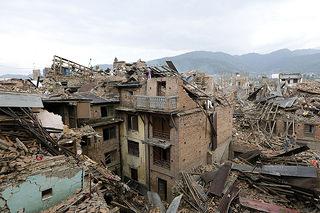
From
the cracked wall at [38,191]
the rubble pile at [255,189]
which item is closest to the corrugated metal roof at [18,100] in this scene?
the cracked wall at [38,191]

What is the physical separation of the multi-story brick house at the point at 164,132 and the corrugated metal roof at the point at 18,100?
1070 cm

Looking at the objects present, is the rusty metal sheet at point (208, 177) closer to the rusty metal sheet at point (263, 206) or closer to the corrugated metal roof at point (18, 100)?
the rusty metal sheet at point (263, 206)

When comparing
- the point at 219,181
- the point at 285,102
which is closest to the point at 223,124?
the point at 219,181

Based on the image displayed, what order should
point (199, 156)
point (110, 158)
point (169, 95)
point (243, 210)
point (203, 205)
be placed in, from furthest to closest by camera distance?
point (110, 158), point (199, 156), point (169, 95), point (203, 205), point (243, 210)

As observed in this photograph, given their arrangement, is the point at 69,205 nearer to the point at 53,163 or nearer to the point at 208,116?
the point at 53,163

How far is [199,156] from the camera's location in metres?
24.5

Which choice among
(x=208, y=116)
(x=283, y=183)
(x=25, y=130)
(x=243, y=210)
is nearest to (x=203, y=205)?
(x=243, y=210)

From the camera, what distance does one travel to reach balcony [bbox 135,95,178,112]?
70.0 feet

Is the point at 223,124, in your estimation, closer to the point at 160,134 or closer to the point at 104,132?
the point at 160,134

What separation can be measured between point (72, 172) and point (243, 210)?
10.7m

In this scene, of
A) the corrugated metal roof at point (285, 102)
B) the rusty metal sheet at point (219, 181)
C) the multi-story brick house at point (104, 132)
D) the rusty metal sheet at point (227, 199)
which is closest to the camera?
the rusty metal sheet at point (227, 199)

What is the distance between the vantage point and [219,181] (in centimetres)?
1869

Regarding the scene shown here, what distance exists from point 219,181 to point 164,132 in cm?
688

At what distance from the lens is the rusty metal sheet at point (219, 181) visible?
1799 cm
